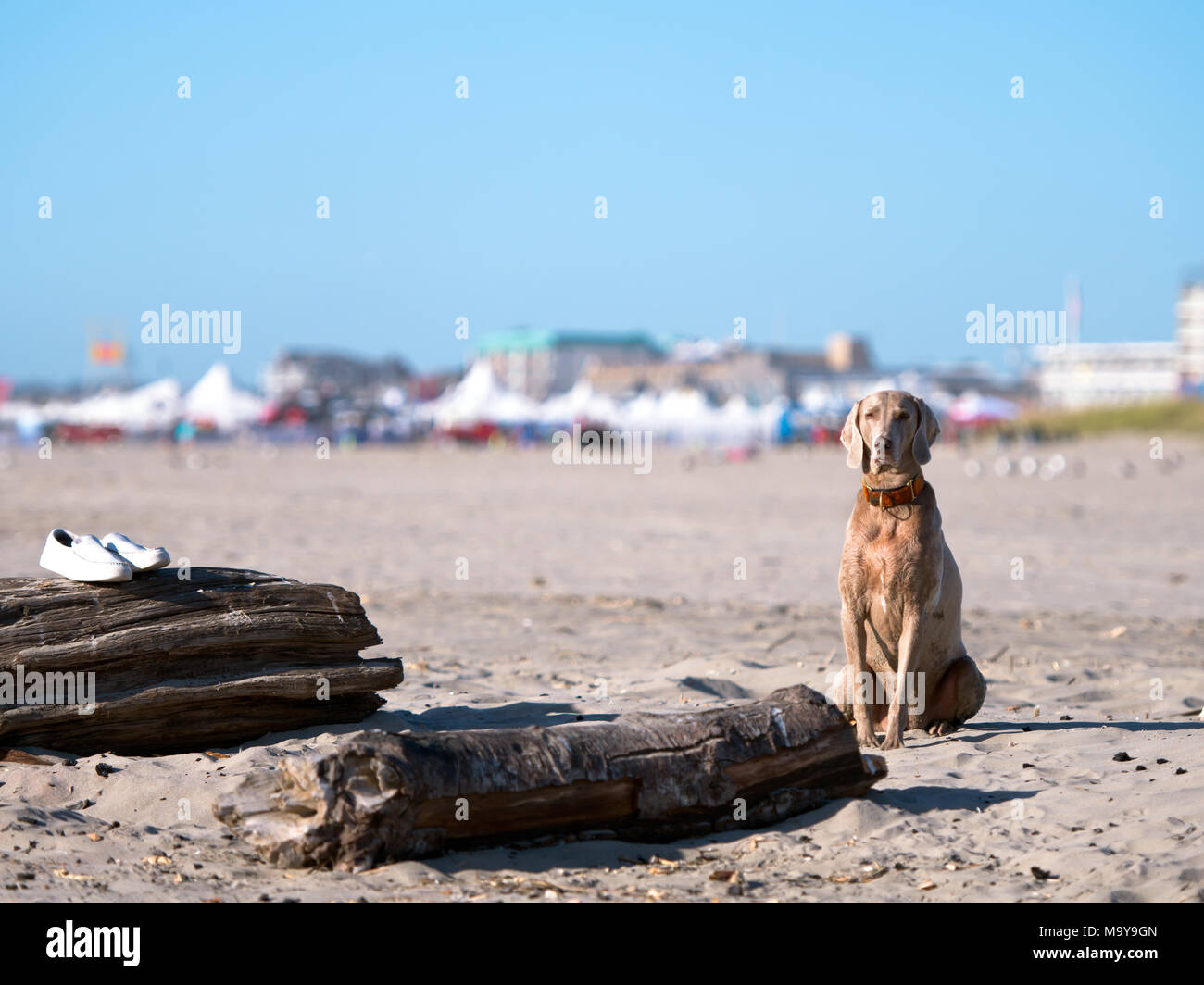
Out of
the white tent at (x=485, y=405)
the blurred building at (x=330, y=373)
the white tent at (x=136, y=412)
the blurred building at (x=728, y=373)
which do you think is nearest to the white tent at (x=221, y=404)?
the white tent at (x=136, y=412)

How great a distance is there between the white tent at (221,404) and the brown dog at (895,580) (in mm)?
64852

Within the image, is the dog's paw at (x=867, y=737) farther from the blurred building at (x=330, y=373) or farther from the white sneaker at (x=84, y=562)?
the blurred building at (x=330, y=373)

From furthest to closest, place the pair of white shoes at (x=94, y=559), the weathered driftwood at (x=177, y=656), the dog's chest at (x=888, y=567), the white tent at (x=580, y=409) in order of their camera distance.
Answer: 1. the white tent at (x=580, y=409)
2. the dog's chest at (x=888, y=567)
3. the pair of white shoes at (x=94, y=559)
4. the weathered driftwood at (x=177, y=656)

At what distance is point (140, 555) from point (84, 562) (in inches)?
10.0

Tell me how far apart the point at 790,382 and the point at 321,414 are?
335 ft

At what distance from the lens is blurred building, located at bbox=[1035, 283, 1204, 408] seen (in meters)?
157

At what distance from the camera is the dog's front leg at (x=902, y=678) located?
653cm

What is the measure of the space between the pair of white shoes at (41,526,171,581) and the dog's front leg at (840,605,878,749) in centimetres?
346

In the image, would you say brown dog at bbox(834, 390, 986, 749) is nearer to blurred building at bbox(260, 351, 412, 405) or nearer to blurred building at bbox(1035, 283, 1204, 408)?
blurred building at bbox(1035, 283, 1204, 408)

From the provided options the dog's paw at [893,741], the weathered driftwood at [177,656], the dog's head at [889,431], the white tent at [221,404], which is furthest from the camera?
the white tent at [221,404]

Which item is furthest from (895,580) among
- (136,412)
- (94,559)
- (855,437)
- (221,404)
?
(136,412)
